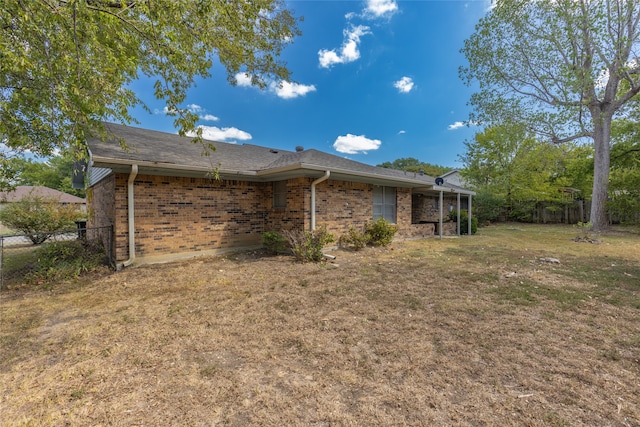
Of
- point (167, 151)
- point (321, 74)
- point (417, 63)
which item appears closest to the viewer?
point (167, 151)

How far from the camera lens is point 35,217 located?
34.1 feet

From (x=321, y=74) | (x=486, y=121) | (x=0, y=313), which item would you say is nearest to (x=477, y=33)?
(x=486, y=121)

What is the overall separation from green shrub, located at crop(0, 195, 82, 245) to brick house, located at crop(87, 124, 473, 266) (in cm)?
201

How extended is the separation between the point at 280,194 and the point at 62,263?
5.43m

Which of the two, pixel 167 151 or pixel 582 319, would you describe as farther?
pixel 167 151

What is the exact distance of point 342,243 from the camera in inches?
348

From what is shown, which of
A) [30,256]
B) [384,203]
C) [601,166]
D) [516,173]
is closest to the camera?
[30,256]

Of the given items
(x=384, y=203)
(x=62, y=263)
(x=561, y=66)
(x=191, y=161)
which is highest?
(x=561, y=66)

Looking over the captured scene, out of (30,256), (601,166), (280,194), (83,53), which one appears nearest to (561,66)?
(601,166)

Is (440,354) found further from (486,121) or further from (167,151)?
(486,121)

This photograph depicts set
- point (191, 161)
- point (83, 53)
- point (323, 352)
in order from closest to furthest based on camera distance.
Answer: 1. point (323, 352)
2. point (83, 53)
3. point (191, 161)

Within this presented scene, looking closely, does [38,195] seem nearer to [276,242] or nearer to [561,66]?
[276,242]

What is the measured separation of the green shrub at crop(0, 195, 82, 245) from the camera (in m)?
10.2

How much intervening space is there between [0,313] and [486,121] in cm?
1829
